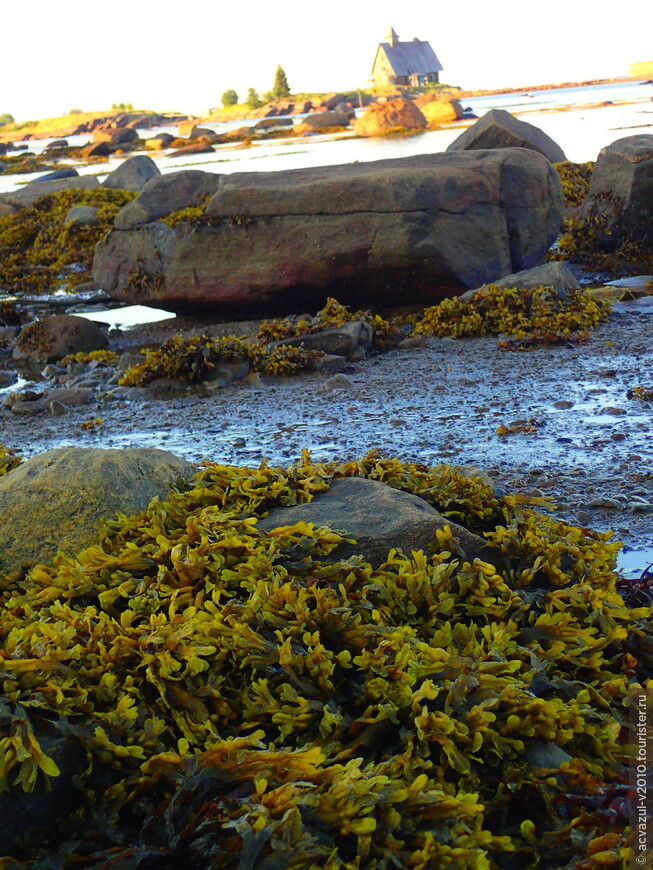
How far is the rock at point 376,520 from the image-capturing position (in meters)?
3.28

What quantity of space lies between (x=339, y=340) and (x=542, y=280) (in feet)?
8.84

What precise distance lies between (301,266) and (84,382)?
3244 millimetres

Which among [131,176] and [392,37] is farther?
[392,37]

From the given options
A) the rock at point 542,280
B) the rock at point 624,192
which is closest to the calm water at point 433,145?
the rock at point 624,192

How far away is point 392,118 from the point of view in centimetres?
3938

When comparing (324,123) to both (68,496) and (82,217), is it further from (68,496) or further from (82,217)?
(68,496)

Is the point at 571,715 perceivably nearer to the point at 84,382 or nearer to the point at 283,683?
the point at 283,683

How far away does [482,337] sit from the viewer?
28.5 ft

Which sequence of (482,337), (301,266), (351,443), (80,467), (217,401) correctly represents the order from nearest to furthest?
(80,467), (351,443), (217,401), (482,337), (301,266)

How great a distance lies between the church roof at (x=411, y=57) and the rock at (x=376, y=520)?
9353 centimetres

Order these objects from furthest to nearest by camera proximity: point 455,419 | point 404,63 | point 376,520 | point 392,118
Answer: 1. point 404,63
2. point 392,118
3. point 455,419
4. point 376,520

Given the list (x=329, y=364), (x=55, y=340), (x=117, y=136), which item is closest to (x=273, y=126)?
(x=117, y=136)

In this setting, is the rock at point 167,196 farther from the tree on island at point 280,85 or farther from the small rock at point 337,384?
the tree on island at point 280,85

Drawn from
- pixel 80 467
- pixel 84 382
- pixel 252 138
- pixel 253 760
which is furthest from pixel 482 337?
pixel 252 138
